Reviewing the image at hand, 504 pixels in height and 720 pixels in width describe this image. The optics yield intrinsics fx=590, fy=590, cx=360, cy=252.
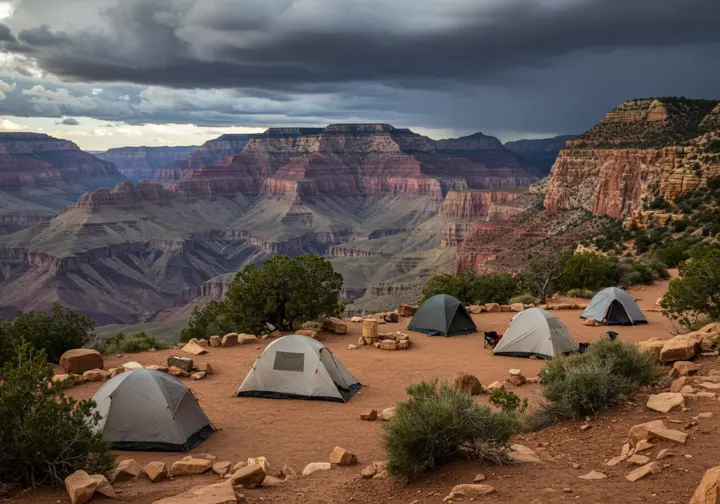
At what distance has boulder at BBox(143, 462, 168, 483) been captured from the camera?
11.8 m

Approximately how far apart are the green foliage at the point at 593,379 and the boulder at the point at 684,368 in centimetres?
54

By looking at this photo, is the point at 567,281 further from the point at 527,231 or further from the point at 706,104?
the point at 706,104

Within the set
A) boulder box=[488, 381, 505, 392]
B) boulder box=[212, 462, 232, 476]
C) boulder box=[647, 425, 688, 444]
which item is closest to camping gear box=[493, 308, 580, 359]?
boulder box=[488, 381, 505, 392]

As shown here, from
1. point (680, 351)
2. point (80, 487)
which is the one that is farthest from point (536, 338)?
point (80, 487)

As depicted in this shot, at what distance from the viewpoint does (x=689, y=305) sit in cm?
2150

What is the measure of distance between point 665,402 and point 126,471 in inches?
434

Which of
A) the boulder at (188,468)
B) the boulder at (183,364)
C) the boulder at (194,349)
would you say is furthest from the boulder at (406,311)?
the boulder at (188,468)

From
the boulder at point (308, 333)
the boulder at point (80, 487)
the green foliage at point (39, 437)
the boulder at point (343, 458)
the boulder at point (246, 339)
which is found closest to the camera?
the boulder at point (80, 487)

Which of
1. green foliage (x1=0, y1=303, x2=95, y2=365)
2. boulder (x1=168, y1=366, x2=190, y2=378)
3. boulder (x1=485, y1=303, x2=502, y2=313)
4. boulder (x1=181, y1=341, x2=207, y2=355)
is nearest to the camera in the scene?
boulder (x1=168, y1=366, x2=190, y2=378)

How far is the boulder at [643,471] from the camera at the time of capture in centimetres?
889

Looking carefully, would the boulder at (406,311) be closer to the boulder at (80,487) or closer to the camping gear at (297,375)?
the camping gear at (297,375)

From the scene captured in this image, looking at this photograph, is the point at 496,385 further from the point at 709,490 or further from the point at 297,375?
the point at 709,490

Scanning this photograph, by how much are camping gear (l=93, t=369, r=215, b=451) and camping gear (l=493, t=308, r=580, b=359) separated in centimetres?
1322

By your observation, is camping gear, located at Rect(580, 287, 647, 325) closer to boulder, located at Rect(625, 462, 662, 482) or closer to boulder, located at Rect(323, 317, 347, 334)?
boulder, located at Rect(323, 317, 347, 334)
